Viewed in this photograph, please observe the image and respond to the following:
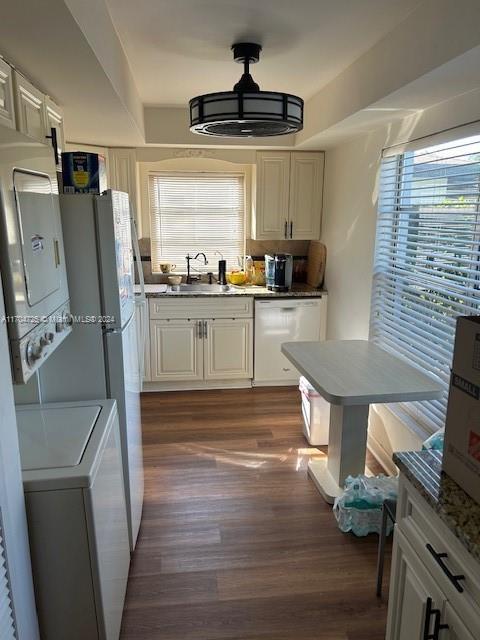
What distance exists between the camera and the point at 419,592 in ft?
3.99

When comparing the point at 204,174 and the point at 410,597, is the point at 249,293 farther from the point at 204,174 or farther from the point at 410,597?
the point at 410,597

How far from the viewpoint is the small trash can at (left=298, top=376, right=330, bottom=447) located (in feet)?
10.6

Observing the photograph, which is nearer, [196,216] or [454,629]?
[454,629]

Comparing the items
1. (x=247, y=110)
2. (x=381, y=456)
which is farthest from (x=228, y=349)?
(x=247, y=110)

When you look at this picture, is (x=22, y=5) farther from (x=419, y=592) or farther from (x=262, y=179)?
(x=262, y=179)

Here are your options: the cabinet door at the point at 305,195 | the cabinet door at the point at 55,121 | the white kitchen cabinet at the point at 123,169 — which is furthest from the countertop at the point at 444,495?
the white kitchen cabinet at the point at 123,169

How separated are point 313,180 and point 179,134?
1305 millimetres

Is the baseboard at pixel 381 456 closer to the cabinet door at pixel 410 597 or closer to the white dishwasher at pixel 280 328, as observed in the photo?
the white dishwasher at pixel 280 328

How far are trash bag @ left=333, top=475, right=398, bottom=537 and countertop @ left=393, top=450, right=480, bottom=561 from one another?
3.68ft

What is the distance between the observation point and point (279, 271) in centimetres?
419

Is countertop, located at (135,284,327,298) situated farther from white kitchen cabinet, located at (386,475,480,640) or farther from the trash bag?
white kitchen cabinet, located at (386,475,480,640)

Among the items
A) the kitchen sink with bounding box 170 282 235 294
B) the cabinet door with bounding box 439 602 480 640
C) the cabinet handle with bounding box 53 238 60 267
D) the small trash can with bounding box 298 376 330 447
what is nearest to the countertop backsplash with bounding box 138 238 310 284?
the kitchen sink with bounding box 170 282 235 294

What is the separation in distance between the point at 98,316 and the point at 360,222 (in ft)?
7.33

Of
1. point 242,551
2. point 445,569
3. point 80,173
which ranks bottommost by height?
point 242,551
